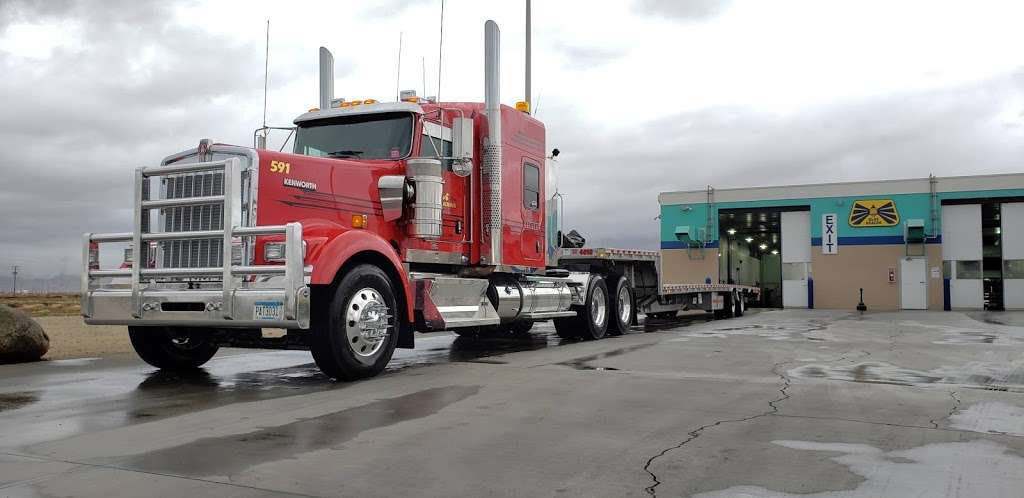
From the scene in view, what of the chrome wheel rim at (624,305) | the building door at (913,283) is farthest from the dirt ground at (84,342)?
the building door at (913,283)

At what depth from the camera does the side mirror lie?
385 inches

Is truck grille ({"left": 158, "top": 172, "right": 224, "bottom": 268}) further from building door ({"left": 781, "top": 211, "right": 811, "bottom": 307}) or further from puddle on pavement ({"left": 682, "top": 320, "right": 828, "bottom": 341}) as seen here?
building door ({"left": 781, "top": 211, "right": 811, "bottom": 307})

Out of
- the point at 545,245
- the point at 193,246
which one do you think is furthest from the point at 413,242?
the point at 545,245

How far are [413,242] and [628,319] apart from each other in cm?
720

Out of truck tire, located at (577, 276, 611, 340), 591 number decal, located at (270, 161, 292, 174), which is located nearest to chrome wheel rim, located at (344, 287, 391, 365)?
591 number decal, located at (270, 161, 292, 174)

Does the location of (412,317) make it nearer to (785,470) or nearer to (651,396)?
(651,396)

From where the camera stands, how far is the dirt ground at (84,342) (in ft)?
37.8

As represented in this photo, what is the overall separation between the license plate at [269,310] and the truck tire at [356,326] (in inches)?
23.5

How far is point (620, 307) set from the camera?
15.2m

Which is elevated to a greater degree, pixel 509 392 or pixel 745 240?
pixel 745 240

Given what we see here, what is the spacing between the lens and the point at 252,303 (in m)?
7.19

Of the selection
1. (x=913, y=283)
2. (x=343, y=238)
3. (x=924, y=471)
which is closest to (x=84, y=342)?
(x=343, y=238)

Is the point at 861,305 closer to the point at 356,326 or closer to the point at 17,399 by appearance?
the point at 356,326

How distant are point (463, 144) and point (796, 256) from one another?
2941 cm
